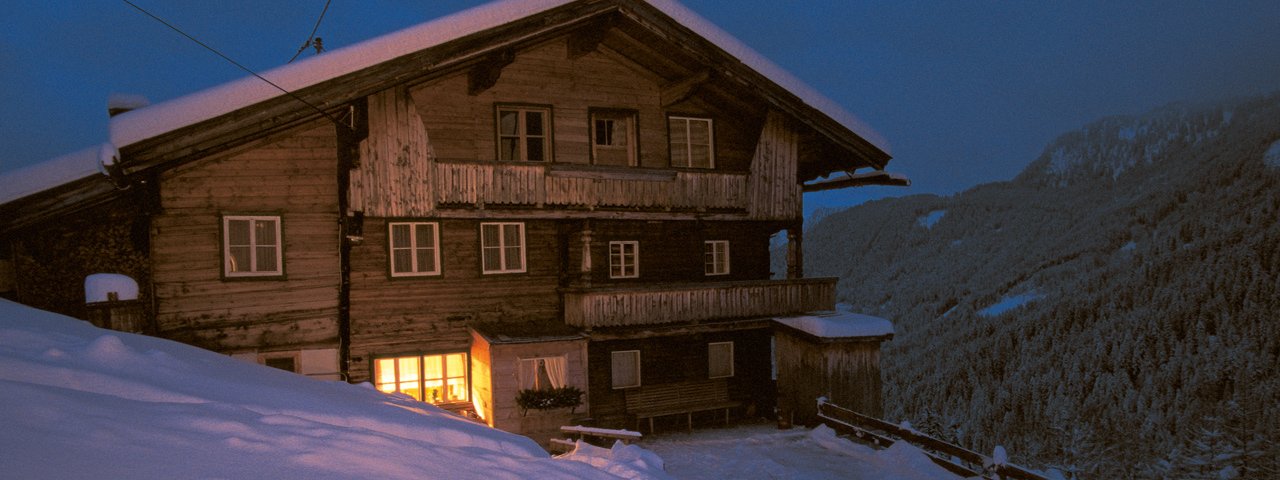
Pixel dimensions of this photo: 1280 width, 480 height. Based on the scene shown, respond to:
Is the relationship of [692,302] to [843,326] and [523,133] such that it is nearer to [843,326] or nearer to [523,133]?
[843,326]

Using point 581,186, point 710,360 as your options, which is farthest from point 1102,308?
point 581,186

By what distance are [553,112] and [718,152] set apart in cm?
544

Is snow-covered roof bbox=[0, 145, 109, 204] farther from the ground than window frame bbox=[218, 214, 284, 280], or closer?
farther from the ground

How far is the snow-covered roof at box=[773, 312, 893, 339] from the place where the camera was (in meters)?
16.4

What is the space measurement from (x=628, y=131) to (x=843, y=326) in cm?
835

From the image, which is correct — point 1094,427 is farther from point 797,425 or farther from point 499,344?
point 499,344

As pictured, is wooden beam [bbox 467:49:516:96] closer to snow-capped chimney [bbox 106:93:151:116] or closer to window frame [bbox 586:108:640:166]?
window frame [bbox 586:108:640:166]

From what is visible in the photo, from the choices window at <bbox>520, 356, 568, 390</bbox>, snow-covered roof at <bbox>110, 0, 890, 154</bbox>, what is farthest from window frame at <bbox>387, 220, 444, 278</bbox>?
snow-covered roof at <bbox>110, 0, 890, 154</bbox>

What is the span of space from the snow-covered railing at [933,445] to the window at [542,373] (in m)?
7.19

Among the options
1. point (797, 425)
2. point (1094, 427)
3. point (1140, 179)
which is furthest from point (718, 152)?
point (1140, 179)

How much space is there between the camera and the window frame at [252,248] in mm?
13867

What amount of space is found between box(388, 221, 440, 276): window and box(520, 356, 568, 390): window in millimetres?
3581

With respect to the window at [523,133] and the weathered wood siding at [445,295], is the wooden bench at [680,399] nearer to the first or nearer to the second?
the weathered wood siding at [445,295]

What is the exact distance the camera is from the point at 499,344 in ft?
48.5
